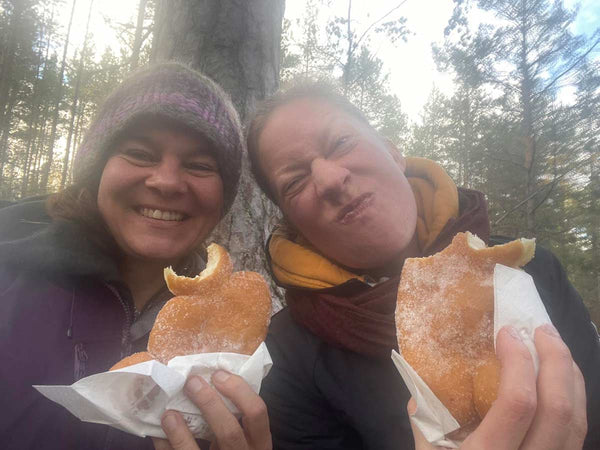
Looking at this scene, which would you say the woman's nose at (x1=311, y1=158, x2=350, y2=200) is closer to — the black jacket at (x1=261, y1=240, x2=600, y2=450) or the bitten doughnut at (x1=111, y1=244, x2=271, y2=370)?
the bitten doughnut at (x1=111, y1=244, x2=271, y2=370)

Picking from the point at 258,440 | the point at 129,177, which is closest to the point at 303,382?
Result: the point at 258,440

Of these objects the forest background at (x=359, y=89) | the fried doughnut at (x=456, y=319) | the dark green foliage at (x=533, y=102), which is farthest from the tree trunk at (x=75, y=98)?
the fried doughnut at (x=456, y=319)

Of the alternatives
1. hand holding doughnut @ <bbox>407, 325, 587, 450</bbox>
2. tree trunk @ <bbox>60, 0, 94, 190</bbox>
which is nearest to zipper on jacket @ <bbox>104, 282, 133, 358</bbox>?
hand holding doughnut @ <bbox>407, 325, 587, 450</bbox>

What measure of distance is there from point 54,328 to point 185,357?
74cm

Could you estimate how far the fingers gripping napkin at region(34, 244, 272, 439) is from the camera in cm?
124

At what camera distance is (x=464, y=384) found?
Answer: 1156 millimetres

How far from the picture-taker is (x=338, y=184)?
5.79ft

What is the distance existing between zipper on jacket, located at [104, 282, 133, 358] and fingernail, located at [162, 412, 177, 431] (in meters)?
0.50

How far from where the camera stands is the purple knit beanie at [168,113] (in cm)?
172

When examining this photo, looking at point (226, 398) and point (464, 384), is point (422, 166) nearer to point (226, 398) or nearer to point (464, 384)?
point (464, 384)

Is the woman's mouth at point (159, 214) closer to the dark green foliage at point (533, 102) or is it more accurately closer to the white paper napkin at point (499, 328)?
the white paper napkin at point (499, 328)

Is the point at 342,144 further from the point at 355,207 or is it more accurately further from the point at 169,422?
the point at 169,422

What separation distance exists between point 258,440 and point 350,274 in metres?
0.89

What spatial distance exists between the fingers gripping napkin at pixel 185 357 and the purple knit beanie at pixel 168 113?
0.59 metres
